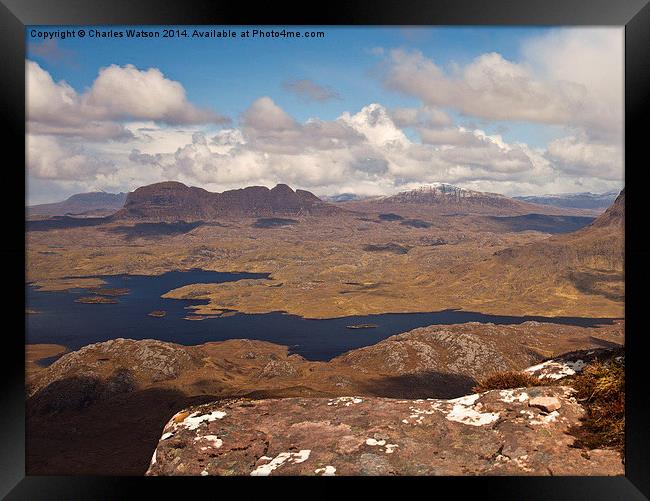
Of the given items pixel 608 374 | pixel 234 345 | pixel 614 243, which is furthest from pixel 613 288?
pixel 608 374

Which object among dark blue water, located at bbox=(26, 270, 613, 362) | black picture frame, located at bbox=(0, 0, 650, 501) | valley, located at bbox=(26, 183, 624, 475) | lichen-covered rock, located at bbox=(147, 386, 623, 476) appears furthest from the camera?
dark blue water, located at bbox=(26, 270, 613, 362)

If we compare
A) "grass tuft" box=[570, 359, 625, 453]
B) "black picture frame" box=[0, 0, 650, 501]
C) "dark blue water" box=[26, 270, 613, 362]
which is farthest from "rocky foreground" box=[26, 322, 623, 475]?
"dark blue water" box=[26, 270, 613, 362]

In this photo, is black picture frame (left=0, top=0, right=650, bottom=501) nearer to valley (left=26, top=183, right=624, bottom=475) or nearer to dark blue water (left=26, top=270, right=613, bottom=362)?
valley (left=26, top=183, right=624, bottom=475)

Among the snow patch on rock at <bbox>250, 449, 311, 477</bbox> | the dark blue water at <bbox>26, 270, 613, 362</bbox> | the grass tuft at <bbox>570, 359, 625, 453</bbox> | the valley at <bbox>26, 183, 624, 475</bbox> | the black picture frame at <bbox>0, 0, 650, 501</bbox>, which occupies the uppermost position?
the black picture frame at <bbox>0, 0, 650, 501</bbox>
